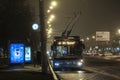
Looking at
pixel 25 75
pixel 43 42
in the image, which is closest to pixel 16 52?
pixel 43 42

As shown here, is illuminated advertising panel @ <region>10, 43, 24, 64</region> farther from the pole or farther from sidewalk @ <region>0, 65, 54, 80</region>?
the pole

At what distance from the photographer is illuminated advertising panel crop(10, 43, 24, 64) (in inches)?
1479

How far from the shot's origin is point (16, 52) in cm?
3788

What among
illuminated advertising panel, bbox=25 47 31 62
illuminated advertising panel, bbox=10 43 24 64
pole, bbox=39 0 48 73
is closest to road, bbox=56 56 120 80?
pole, bbox=39 0 48 73

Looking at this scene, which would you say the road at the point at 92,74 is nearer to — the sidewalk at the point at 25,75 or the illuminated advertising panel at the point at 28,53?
the sidewalk at the point at 25,75

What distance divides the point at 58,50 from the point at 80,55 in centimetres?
206

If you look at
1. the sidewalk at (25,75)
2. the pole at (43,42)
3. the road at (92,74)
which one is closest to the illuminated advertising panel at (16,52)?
the road at (92,74)

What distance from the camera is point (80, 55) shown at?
1444 inches

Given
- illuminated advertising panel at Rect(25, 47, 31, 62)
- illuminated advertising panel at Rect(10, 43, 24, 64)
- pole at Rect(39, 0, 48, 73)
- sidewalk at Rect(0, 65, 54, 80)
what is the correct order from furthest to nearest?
1. illuminated advertising panel at Rect(25, 47, 31, 62)
2. illuminated advertising panel at Rect(10, 43, 24, 64)
3. pole at Rect(39, 0, 48, 73)
4. sidewalk at Rect(0, 65, 54, 80)

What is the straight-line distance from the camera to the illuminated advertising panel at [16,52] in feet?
123

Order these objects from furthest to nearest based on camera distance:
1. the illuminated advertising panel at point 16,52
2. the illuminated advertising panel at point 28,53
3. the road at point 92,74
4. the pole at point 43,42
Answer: the illuminated advertising panel at point 28,53 → the illuminated advertising panel at point 16,52 → the pole at point 43,42 → the road at point 92,74

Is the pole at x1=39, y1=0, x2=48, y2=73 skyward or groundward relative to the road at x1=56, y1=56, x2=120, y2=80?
skyward

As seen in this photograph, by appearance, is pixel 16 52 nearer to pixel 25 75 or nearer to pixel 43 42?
pixel 43 42

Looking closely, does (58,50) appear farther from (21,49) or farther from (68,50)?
(21,49)
